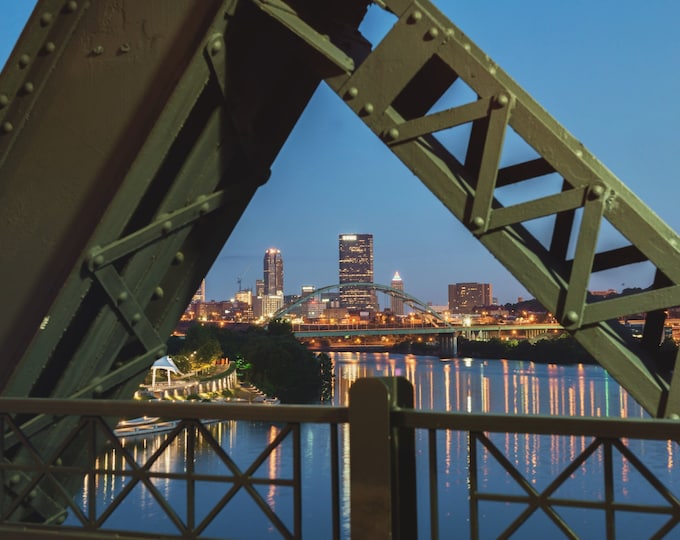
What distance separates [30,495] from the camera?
4.95 m

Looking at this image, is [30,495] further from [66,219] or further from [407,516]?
[407,516]

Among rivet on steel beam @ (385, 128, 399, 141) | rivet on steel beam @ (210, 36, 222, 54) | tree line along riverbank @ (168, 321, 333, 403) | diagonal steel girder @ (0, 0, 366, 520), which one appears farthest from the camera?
tree line along riverbank @ (168, 321, 333, 403)

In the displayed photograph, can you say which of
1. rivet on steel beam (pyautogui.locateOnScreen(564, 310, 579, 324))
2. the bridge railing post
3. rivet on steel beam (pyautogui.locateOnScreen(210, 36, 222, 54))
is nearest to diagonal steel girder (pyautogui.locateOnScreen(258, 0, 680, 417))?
rivet on steel beam (pyautogui.locateOnScreen(564, 310, 579, 324))

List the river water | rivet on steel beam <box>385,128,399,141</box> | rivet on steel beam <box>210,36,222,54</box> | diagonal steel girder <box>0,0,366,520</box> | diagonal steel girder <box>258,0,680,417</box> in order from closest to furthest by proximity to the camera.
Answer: diagonal steel girder <box>258,0,680,417</box>
rivet on steel beam <box>385,128,399,141</box>
rivet on steel beam <box>210,36,222,54</box>
diagonal steel girder <box>0,0,366,520</box>
the river water

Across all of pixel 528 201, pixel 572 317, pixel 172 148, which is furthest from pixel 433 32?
pixel 172 148

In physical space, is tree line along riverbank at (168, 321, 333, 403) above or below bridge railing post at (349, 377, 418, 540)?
above

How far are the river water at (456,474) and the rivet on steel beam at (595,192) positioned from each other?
30.1 metres

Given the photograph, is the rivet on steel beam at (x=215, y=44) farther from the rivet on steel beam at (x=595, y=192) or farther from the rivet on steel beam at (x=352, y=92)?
the rivet on steel beam at (x=595, y=192)

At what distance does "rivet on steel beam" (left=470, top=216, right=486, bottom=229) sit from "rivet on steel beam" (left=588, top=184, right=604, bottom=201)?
1.68ft

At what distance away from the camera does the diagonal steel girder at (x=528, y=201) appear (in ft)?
11.8

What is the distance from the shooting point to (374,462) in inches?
153

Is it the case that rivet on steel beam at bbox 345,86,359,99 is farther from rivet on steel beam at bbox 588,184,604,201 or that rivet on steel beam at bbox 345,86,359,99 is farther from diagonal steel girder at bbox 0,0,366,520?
rivet on steel beam at bbox 588,184,604,201

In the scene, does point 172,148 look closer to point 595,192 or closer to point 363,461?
point 363,461

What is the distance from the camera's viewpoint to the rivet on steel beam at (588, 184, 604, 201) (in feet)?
11.8
